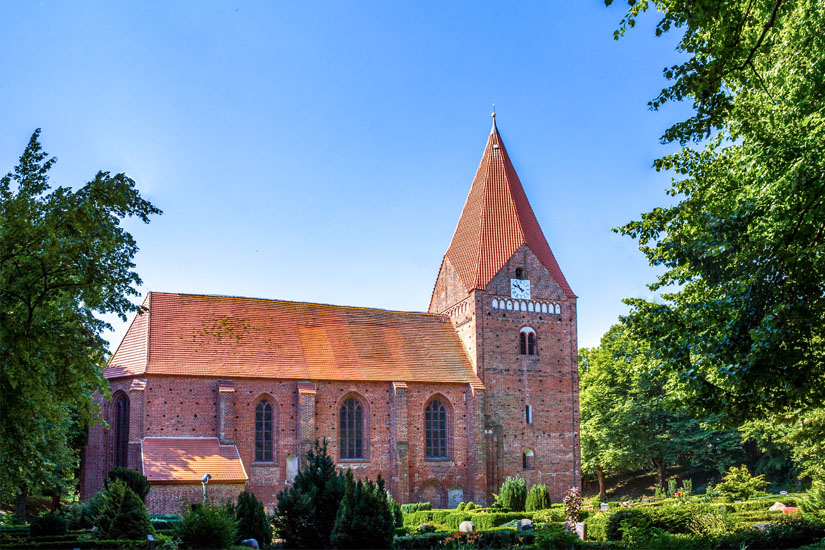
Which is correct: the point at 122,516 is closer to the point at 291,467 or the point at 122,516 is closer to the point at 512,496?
the point at 291,467

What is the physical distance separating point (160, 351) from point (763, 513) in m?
23.6

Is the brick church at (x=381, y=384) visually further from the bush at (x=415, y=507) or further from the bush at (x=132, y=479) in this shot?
the bush at (x=132, y=479)

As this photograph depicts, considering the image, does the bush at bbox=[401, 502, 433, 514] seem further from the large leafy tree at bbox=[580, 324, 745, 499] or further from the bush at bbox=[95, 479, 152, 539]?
the large leafy tree at bbox=[580, 324, 745, 499]

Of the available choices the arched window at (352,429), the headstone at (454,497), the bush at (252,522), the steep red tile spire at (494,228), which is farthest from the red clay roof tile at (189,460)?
the steep red tile spire at (494,228)

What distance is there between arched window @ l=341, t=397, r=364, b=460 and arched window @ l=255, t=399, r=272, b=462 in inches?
129

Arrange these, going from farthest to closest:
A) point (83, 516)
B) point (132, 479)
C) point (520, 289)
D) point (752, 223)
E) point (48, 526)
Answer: point (520, 289) < point (132, 479) < point (83, 516) < point (48, 526) < point (752, 223)

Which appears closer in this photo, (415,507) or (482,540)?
(482,540)

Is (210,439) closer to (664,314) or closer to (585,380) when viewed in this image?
(664,314)

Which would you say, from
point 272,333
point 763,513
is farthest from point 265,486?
point 763,513

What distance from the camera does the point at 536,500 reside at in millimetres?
32094

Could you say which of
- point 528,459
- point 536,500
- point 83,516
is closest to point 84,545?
point 83,516

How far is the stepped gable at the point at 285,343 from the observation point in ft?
106

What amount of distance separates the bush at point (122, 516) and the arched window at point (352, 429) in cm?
1453

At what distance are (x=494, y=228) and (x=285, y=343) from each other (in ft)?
39.4
